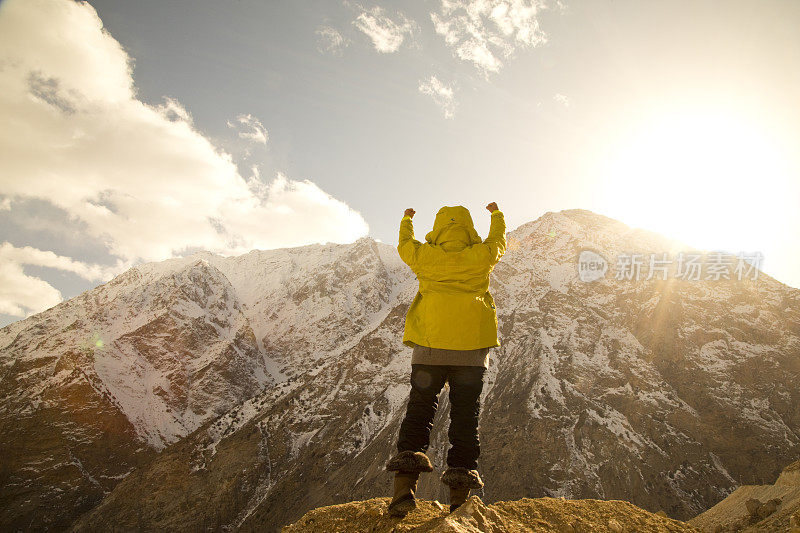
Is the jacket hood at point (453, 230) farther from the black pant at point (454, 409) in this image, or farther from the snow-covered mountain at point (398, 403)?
the snow-covered mountain at point (398, 403)

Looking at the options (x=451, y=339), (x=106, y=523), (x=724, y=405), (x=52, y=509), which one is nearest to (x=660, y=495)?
(x=724, y=405)

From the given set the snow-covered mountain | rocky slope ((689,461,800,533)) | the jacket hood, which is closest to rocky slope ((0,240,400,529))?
the snow-covered mountain

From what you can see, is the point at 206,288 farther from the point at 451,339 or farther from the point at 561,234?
the point at 451,339

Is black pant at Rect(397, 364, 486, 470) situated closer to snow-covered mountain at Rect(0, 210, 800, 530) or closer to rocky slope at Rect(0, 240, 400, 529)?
snow-covered mountain at Rect(0, 210, 800, 530)

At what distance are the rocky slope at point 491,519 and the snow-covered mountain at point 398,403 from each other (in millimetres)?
50349

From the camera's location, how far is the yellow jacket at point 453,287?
3.84m

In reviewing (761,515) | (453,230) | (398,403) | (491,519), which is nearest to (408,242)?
(453,230)

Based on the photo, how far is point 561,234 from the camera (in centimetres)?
10212

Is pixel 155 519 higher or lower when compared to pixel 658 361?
lower

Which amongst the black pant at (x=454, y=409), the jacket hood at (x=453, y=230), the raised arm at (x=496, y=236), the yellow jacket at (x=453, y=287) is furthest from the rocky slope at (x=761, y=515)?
the jacket hood at (x=453, y=230)

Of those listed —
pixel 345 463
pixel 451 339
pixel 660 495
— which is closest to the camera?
pixel 451 339

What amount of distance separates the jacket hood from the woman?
0.04 feet

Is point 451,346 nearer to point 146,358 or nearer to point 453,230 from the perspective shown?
point 453,230

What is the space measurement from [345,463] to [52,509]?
6321 cm
